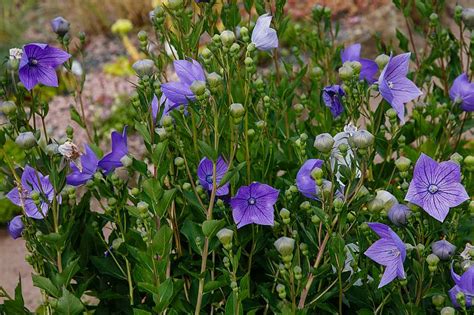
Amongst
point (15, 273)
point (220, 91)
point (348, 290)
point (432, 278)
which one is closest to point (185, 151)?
point (220, 91)

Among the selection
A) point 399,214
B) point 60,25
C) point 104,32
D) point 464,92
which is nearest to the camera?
point 399,214

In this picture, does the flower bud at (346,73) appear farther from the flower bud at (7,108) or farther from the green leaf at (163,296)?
the flower bud at (7,108)

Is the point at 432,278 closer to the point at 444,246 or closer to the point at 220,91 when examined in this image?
the point at 444,246

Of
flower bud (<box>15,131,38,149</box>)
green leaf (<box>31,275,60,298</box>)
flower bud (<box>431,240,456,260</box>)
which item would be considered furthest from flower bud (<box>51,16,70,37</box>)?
flower bud (<box>431,240,456,260</box>)

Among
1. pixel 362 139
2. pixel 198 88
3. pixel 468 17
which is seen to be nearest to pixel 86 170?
pixel 198 88

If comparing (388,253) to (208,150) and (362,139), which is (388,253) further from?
(208,150)

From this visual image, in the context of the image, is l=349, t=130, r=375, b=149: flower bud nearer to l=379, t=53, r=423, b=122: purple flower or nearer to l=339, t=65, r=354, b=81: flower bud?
l=339, t=65, r=354, b=81: flower bud

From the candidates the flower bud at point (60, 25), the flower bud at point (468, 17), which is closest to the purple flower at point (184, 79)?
the flower bud at point (60, 25)
